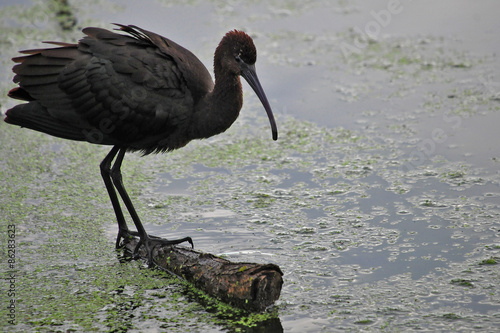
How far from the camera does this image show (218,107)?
16.2 feet

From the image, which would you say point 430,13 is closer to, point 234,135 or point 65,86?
point 234,135

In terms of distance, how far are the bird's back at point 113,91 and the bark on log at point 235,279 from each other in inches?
40.1

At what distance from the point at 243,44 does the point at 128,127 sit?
104 centimetres

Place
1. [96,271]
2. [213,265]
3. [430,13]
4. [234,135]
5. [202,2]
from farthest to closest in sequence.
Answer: [202,2] → [430,13] → [234,135] → [96,271] → [213,265]

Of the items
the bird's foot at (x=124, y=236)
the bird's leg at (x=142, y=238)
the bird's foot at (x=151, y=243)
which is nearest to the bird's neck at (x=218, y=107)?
the bird's leg at (x=142, y=238)

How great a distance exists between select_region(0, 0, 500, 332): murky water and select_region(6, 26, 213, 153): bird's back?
86cm

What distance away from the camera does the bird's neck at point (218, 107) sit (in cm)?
494

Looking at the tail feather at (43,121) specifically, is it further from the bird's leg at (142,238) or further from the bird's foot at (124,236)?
the bird's foot at (124,236)

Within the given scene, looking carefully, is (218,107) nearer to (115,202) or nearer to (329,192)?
(115,202)

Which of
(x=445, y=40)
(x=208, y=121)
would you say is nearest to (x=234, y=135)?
(x=208, y=121)

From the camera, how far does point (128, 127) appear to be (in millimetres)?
4836

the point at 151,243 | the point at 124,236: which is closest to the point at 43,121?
the point at 124,236

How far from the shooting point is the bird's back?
4793 millimetres

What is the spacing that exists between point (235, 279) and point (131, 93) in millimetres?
1581
